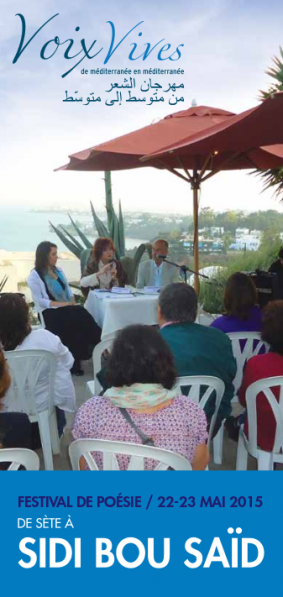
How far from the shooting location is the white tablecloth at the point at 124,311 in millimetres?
4609

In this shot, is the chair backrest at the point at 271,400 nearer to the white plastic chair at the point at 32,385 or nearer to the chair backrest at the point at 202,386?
the chair backrest at the point at 202,386

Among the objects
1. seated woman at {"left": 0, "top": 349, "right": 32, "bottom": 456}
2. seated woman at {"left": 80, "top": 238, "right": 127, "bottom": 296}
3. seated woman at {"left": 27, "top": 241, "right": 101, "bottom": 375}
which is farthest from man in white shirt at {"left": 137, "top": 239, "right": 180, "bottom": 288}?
seated woman at {"left": 0, "top": 349, "right": 32, "bottom": 456}

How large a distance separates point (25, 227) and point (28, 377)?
609cm

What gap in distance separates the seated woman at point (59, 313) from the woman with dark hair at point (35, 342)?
5.98 feet

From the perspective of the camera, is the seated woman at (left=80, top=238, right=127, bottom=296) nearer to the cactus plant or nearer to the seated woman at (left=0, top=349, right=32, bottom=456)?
the cactus plant

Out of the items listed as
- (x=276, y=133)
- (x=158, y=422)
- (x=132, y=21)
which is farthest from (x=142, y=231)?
(x=158, y=422)

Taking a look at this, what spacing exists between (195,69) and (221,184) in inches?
66.0

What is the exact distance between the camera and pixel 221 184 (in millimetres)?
8008

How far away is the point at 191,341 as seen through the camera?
89.4 inches

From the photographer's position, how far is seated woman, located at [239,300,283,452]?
221cm

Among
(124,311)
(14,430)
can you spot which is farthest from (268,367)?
(124,311)

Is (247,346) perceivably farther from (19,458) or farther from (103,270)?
(103,270)

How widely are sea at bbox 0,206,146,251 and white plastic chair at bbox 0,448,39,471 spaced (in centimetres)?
621

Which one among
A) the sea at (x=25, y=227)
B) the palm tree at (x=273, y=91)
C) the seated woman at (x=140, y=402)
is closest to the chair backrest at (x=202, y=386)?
the seated woman at (x=140, y=402)
